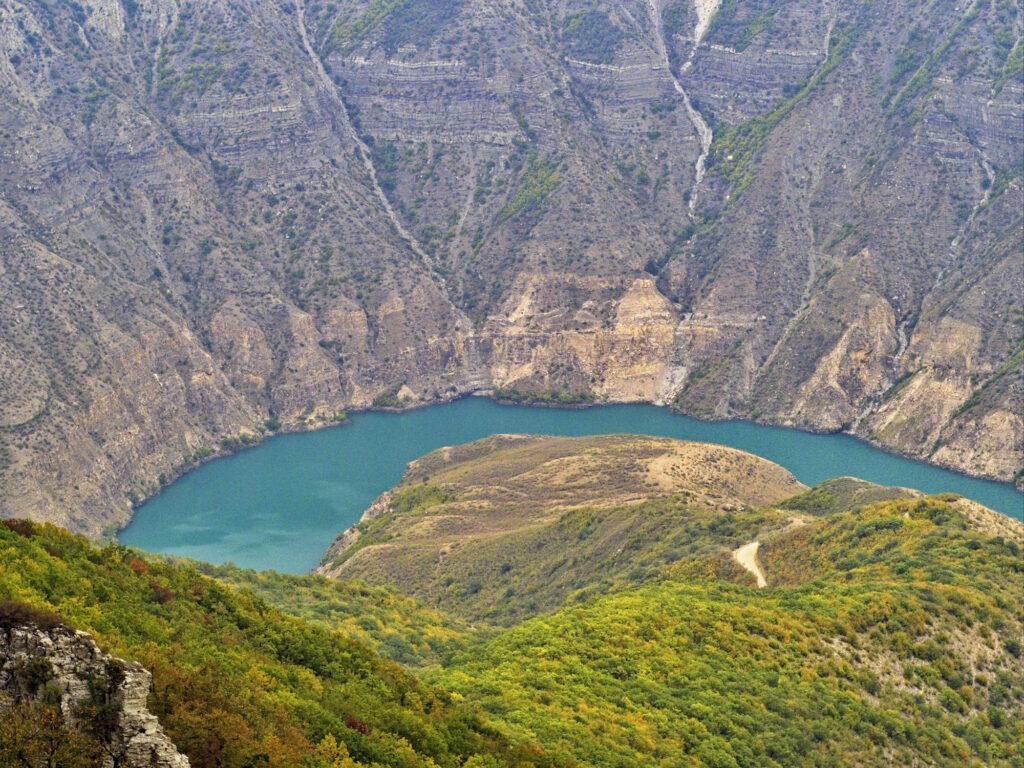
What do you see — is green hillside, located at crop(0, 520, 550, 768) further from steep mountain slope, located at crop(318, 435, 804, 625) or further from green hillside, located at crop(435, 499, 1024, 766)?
steep mountain slope, located at crop(318, 435, 804, 625)

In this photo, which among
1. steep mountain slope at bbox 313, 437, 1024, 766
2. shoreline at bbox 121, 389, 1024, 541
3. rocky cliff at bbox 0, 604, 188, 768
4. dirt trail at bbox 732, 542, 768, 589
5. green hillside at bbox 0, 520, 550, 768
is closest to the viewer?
rocky cliff at bbox 0, 604, 188, 768

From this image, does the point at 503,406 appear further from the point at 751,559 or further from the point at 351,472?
the point at 751,559

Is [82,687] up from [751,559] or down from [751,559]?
up

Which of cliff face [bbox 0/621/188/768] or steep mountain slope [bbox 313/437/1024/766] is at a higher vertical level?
cliff face [bbox 0/621/188/768]

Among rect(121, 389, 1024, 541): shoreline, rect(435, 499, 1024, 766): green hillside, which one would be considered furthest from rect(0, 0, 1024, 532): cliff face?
rect(435, 499, 1024, 766): green hillside

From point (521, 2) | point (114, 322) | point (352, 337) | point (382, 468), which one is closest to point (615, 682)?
point (382, 468)

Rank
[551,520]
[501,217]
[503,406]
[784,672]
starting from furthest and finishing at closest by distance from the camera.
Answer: [501,217]
[503,406]
[551,520]
[784,672]

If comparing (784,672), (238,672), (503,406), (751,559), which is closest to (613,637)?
(784,672)
